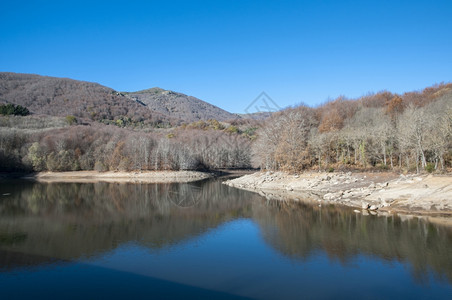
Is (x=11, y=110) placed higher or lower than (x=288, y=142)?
higher

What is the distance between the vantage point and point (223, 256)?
13312mm

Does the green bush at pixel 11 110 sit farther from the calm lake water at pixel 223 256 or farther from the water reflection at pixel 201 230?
the calm lake water at pixel 223 256

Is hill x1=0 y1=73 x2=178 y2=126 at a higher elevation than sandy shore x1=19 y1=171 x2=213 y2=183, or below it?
higher

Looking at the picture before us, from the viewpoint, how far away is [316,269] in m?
11.6

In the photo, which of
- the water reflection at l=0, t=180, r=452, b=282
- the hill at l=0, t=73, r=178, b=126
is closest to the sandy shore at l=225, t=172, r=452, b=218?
the water reflection at l=0, t=180, r=452, b=282

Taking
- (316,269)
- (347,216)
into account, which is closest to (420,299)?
(316,269)

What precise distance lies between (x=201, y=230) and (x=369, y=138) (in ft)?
85.9

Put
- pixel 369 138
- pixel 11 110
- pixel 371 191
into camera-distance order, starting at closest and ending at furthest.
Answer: pixel 371 191 < pixel 369 138 < pixel 11 110

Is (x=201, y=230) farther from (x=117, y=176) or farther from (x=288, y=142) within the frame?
(x=117, y=176)

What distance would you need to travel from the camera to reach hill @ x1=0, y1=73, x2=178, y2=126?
11994cm

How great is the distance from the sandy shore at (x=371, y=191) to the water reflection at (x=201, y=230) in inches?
96.1

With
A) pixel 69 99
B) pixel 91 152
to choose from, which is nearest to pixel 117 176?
pixel 91 152

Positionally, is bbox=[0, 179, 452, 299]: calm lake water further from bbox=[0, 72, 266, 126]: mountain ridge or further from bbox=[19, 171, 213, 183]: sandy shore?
bbox=[0, 72, 266, 126]: mountain ridge

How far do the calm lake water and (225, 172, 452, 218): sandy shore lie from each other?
2.65 m
